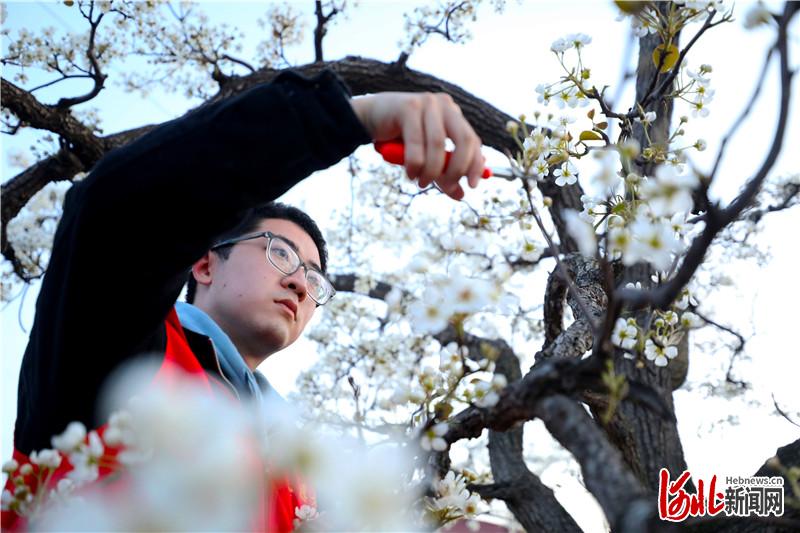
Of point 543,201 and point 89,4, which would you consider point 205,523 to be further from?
point 89,4

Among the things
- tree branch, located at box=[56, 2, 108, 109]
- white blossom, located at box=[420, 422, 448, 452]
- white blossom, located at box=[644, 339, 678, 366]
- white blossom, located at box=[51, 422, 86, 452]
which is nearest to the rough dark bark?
white blossom, located at box=[644, 339, 678, 366]

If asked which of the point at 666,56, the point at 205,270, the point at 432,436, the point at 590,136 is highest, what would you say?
the point at 666,56

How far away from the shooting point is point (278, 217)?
186cm

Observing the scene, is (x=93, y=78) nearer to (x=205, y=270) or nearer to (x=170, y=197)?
(x=205, y=270)

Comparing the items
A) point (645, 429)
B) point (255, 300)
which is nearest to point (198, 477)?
point (255, 300)

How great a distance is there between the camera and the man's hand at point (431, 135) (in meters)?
0.85

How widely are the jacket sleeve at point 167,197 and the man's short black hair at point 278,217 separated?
0.73 meters

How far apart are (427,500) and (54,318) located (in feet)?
1.97

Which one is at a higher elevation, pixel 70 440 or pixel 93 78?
pixel 93 78

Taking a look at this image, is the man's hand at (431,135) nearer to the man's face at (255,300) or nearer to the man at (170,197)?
the man at (170,197)

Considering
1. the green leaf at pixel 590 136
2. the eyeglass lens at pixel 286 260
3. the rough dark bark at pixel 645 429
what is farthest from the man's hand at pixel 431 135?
the rough dark bark at pixel 645 429

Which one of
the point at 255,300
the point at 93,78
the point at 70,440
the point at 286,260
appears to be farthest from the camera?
the point at 93,78

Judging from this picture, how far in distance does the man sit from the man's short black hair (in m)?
0.69

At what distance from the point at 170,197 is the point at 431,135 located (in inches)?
12.5
